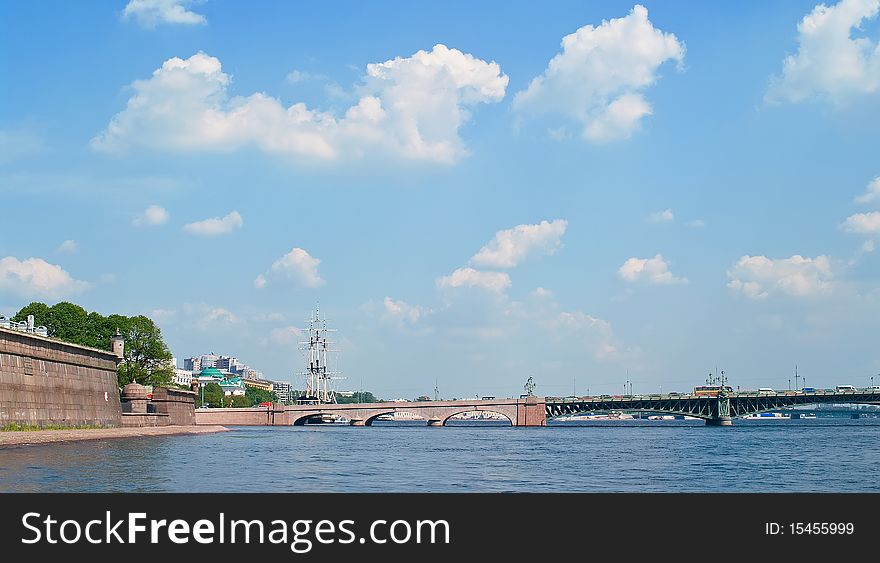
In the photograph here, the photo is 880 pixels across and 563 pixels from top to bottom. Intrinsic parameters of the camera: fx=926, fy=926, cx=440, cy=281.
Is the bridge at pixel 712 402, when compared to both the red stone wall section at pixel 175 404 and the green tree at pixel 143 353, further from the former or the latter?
the green tree at pixel 143 353

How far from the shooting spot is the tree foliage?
120 metres

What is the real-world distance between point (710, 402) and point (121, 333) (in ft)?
374

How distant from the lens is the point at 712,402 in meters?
184

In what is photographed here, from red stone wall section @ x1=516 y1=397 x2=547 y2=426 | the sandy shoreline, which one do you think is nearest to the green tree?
the sandy shoreline

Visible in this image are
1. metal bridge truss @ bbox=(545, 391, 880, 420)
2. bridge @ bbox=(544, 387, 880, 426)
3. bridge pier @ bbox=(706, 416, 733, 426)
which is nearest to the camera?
metal bridge truss @ bbox=(545, 391, 880, 420)

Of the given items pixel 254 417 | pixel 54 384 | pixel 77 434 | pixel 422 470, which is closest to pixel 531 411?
pixel 254 417

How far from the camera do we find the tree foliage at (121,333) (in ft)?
392

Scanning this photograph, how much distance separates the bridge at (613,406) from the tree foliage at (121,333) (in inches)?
2037

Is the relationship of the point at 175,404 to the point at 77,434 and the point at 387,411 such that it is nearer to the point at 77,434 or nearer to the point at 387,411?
the point at 77,434

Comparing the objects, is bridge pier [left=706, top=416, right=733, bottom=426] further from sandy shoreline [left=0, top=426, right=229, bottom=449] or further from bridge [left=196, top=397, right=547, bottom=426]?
sandy shoreline [left=0, top=426, right=229, bottom=449]
